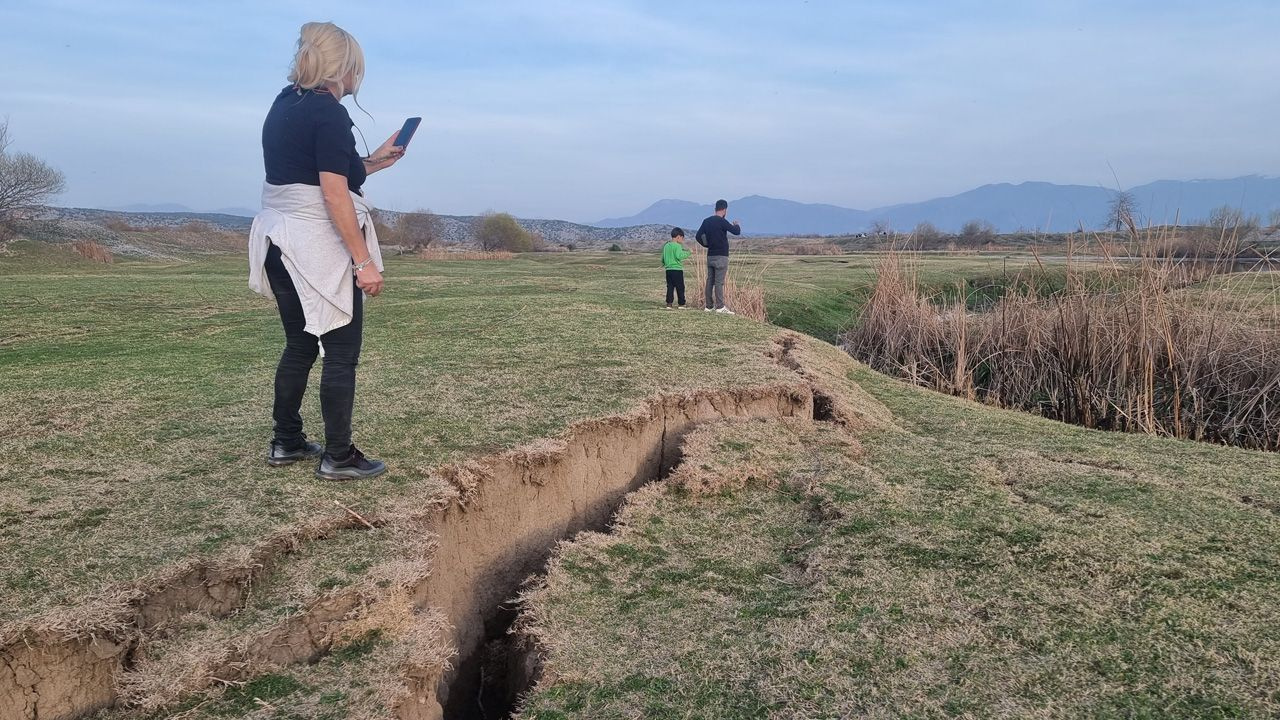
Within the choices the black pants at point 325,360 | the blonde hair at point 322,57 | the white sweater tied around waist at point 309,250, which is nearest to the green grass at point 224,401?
the black pants at point 325,360

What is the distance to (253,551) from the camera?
2590 mm

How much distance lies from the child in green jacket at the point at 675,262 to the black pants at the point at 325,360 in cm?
713

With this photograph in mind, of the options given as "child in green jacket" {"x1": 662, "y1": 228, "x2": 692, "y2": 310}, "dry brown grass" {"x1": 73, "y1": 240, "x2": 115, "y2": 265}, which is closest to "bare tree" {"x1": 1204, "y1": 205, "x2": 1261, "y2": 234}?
"child in green jacket" {"x1": 662, "y1": 228, "x2": 692, "y2": 310}

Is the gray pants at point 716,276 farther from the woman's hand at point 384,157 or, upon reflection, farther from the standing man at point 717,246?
the woman's hand at point 384,157

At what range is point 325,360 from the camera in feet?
9.71

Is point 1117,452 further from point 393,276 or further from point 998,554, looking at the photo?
point 393,276

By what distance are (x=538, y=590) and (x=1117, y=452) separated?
3.49 m

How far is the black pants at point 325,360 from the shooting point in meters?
2.93

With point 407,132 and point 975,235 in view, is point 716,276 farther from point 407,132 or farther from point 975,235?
point 975,235

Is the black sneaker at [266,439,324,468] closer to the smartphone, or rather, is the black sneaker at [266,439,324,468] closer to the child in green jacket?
the smartphone

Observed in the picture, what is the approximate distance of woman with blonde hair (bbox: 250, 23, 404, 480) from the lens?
2.74 metres

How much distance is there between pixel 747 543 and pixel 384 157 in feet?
7.56

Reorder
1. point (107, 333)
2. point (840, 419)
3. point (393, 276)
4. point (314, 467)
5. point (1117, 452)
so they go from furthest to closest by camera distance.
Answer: point (393, 276)
point (107, 333)
point (840, 419)
point (1117, 452)
point (314, 467)

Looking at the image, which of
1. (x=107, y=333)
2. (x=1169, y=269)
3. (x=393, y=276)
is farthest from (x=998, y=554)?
(x=393, y=276)
